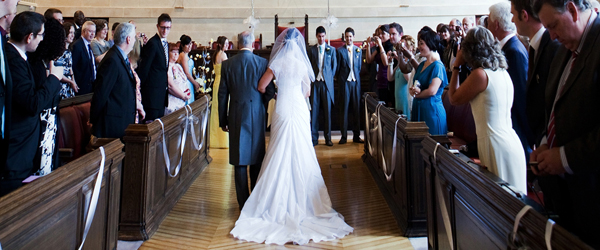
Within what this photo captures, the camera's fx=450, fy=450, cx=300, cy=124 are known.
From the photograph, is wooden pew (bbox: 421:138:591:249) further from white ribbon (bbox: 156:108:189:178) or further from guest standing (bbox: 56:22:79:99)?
guest standing (bbox: 56:22:79:99)

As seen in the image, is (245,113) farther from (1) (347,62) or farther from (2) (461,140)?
(1) (347,62)

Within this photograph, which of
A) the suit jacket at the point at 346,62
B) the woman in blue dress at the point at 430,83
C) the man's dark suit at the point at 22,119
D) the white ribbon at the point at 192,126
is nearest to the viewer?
the man's dark suit at the point at 22,119

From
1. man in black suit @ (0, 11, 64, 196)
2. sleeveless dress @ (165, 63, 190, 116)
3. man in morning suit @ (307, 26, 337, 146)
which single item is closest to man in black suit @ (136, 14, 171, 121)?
sleeveless dress @ (165, 63, 190, 116)

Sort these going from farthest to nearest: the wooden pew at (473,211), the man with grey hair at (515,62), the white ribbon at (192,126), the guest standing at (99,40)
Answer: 1. the guest standing at (99,40)
2. the white ribbon at (192,126)
3. the man with grey hair at (515,62)
4. the wooden pew at (473,211)

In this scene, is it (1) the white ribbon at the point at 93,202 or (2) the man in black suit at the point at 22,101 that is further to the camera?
(2) the man in black suit at the point at 22,101

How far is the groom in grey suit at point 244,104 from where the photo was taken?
3717 millimetres

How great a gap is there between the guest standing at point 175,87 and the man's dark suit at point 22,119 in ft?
8.15

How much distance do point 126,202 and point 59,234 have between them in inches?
53.8

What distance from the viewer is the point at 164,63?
14.2ft

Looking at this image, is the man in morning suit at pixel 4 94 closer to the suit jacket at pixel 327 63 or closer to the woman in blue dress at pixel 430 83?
the woman in blue dress at pixel 430 83

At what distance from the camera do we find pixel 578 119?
1555mm

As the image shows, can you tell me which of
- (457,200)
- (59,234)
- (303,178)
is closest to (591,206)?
(457,200)

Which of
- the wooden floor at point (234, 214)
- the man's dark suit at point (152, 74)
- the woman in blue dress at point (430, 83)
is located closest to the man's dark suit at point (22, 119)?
the wooden floor at point (234, 214)

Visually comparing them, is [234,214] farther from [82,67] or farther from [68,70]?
[82,67]
